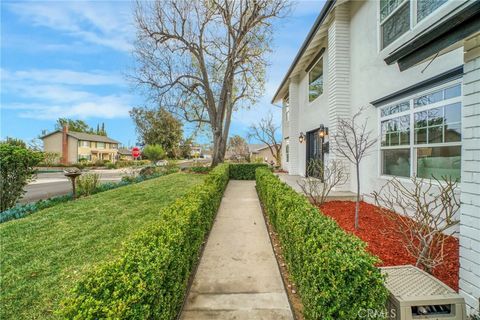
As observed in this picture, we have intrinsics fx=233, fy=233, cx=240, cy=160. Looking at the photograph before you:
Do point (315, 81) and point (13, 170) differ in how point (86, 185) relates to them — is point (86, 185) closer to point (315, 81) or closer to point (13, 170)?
point (13, 170)

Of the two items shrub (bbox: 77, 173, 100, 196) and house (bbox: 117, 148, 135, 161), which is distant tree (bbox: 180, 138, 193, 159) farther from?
shrub (bbox: 77, 173, 100, 196)

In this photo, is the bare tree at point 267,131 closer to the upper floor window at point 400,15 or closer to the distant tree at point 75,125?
the upper floor window at point 400,15

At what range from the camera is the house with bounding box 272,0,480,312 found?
2275 mm

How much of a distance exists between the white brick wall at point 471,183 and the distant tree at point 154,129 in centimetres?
5127

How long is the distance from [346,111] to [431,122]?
3.29m

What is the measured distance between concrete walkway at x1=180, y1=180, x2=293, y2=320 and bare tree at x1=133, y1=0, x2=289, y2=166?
14266 mm

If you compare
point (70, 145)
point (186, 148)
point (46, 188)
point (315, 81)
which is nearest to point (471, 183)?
point (315, 81)

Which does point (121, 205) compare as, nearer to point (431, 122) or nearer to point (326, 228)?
point (326, 228)

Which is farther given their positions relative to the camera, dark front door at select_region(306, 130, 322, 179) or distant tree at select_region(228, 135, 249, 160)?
distant tree at select_region(228, 135, 249, 160)

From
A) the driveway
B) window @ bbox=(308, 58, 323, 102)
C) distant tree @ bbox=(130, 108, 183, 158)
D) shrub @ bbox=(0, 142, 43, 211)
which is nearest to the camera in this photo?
shrub @ bbox=(0, 142, 43, 211)

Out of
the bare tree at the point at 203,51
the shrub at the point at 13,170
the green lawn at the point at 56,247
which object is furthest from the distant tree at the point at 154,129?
the green lawn at the point at 56,247

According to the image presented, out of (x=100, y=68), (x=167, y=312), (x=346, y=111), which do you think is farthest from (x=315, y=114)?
(x=100, y=68)

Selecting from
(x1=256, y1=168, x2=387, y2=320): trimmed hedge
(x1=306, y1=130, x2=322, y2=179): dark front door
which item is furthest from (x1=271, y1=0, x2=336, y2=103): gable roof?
(x1=256, y1=168, x2=387, y2=320): trimmed hedge

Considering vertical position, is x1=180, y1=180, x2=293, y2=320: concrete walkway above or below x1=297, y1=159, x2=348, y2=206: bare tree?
below
